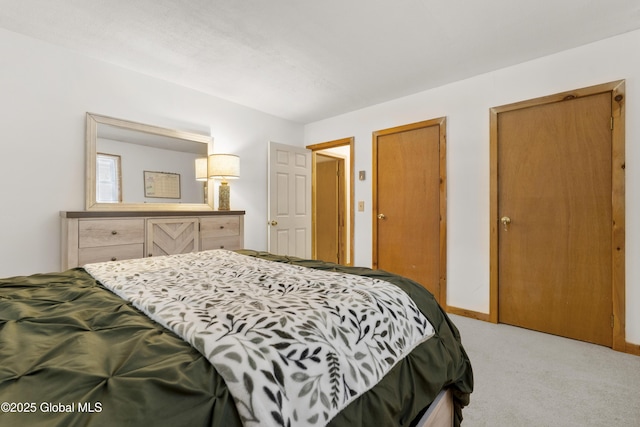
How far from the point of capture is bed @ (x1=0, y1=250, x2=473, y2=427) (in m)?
0.51

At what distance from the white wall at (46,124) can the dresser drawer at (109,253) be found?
38 centimetres

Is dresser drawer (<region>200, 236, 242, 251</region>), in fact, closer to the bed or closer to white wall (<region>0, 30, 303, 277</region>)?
white wall (<region>0, 30, 303, 277</region>)

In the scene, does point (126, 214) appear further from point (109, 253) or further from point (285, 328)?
point (285, 328)

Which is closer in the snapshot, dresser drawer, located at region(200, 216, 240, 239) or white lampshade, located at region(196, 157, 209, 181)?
dresser drawer, located at region(200, 216, 240, 239)

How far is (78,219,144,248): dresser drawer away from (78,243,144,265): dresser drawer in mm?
31

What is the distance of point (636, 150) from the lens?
226cm

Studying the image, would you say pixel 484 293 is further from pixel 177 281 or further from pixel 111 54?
pixel 111 54

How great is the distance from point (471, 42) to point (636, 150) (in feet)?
4.78

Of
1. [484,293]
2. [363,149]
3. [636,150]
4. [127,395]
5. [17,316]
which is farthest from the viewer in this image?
[363,149]

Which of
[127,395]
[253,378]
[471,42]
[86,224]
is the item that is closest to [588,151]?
[471,42]

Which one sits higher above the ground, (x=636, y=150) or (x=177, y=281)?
(x=636, y=150)

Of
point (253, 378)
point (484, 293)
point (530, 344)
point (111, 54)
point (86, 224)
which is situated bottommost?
point (530, 344)

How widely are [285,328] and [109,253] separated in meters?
2.38

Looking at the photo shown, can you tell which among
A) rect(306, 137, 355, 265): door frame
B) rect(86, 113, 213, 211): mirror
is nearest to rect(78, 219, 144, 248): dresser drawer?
rect(86, 113, 213, 211): mirror
